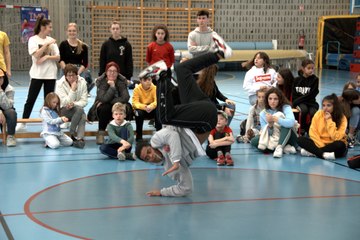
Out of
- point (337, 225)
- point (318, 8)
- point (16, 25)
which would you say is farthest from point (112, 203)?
point (318, 8)

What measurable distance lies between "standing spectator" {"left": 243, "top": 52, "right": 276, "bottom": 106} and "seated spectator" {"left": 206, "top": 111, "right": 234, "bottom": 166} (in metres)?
1.59

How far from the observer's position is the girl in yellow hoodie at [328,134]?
6621 mm

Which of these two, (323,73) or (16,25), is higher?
(16,25)

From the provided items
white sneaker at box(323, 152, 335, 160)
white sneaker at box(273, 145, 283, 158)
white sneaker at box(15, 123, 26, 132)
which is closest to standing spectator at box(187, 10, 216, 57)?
white sneaker at box(273, 145, 283, 158)

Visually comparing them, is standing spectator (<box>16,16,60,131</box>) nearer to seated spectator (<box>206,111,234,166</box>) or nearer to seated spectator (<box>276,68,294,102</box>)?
seated spectator (<box>206,111,234,166</box>)

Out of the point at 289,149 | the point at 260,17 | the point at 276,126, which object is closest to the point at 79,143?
the point at 276,126

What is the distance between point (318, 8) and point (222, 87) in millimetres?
9243

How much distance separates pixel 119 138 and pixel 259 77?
2.55m

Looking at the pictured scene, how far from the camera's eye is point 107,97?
7289 millimetres

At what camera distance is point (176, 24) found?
2006cm

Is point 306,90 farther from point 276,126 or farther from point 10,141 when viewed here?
point 10,141

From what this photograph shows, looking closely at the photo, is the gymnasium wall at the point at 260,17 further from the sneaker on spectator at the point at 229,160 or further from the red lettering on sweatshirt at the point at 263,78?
the sneaker on spectator at the point at 229,160

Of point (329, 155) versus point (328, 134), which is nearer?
point (329, 155)

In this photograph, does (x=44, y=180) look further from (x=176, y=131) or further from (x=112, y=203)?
(x=176, y=131)
